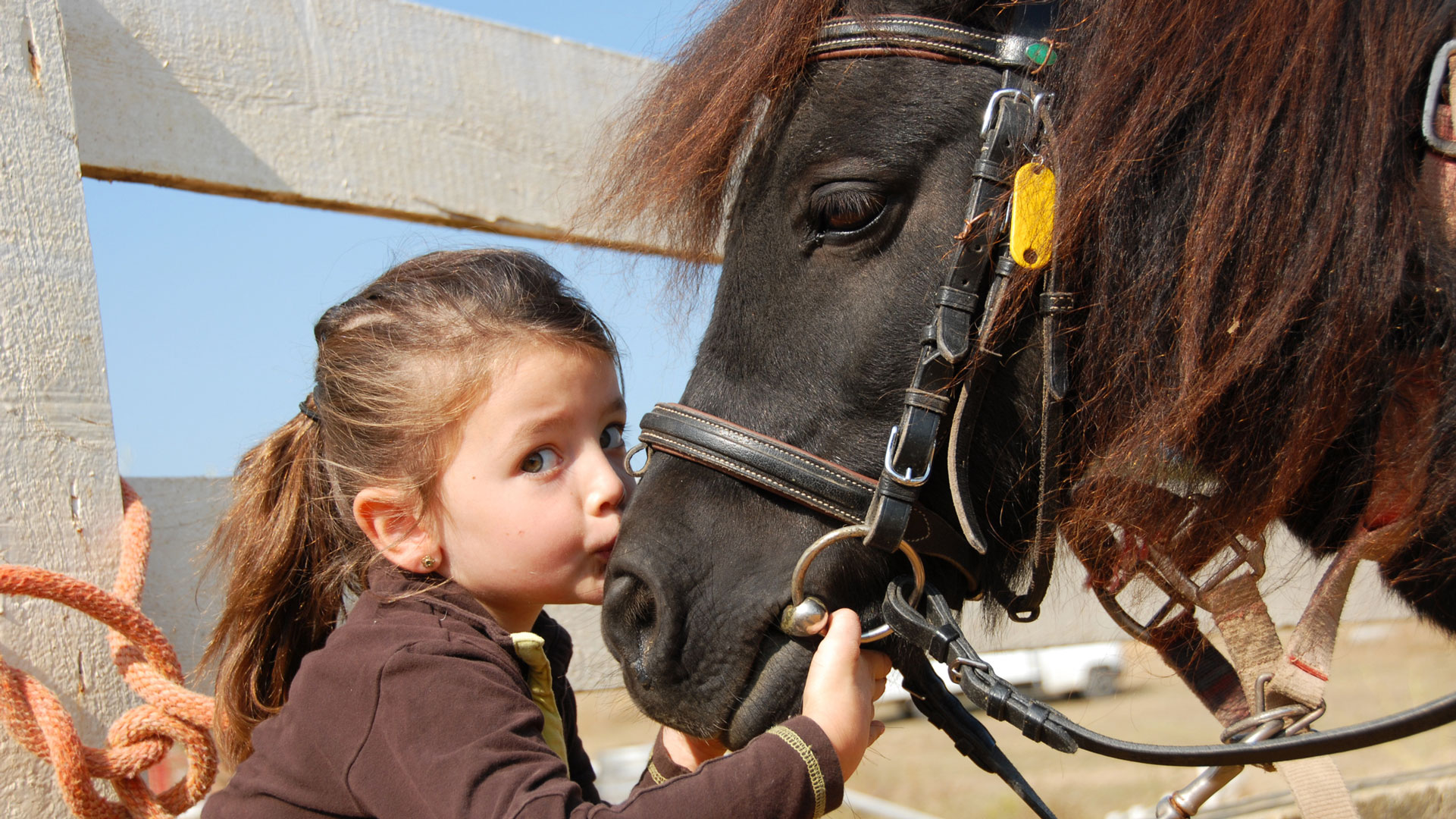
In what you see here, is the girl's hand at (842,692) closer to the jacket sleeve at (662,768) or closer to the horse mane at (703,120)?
the jacket sleeve at (662,768)

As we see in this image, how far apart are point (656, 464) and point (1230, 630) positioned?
0.70m

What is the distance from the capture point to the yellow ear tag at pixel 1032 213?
105 cm

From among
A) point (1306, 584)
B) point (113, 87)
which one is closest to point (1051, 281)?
point (113, 87)

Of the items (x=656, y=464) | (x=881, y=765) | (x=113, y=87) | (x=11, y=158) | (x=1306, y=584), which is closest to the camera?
(x=656, y=464)

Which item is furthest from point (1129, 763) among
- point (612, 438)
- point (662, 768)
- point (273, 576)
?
point (273, 576)

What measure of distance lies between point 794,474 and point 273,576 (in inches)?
29.4

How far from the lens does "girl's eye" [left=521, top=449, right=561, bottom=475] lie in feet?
3.96

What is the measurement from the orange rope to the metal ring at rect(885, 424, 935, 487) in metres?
0.96

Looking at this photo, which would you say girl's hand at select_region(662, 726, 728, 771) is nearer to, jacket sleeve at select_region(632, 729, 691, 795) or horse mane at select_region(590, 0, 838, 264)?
jacket sleeve at select_region(632, 729, 691, 795)

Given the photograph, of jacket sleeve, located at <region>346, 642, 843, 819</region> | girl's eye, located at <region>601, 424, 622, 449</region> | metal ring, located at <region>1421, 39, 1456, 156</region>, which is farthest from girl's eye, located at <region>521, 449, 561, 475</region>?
metal ring, located at <region>1421, 39, 1456, 156</region>

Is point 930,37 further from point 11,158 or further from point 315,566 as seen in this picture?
point 11,158

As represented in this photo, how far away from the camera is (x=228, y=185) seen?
1.65 metres

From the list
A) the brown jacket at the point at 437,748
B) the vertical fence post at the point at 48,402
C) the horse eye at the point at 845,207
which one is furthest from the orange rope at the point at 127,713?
the horse eye at the point at 845,207

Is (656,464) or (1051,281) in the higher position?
(1051,281)
